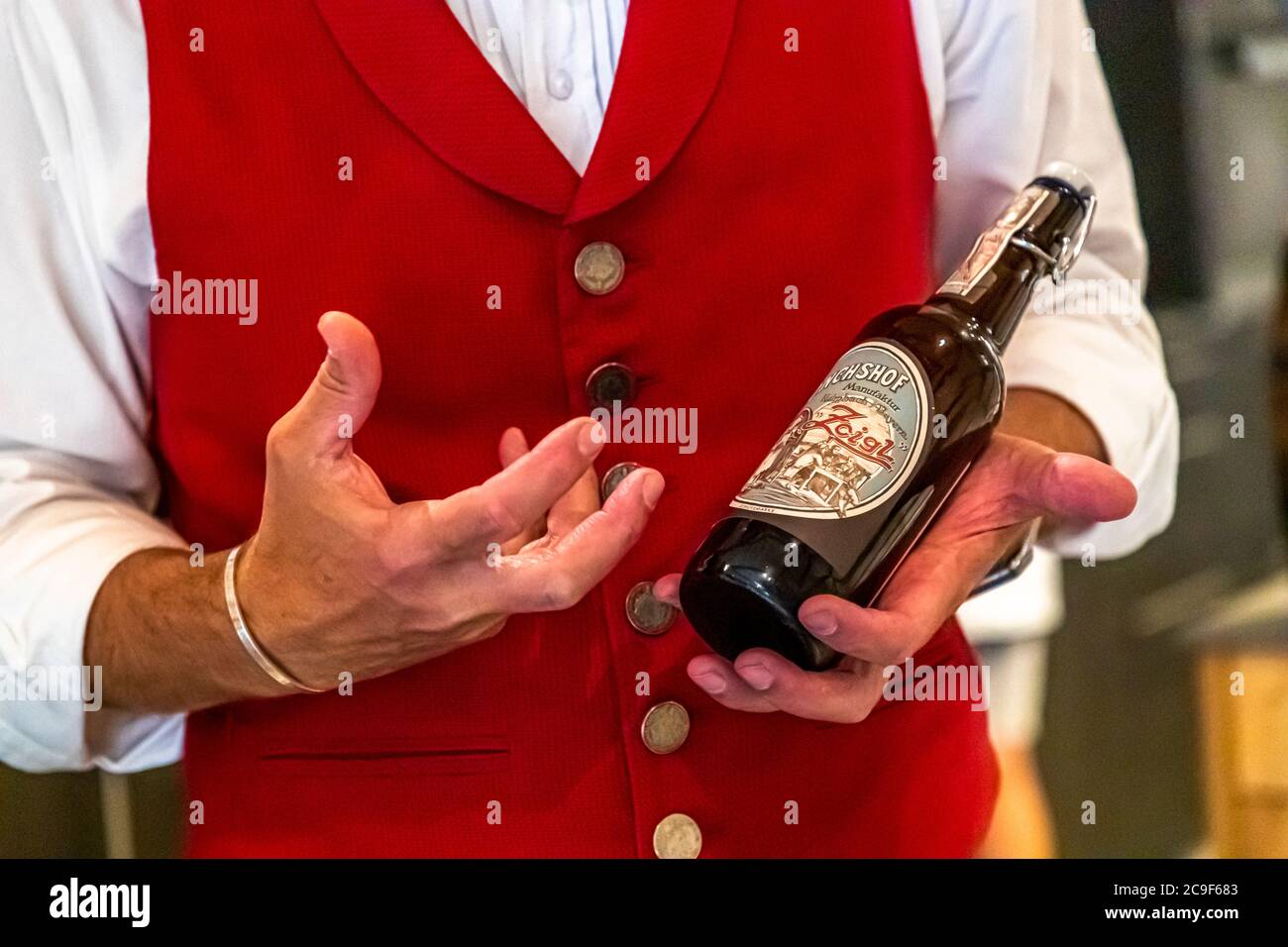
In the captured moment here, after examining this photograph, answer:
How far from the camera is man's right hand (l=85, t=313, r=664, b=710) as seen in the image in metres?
0.58

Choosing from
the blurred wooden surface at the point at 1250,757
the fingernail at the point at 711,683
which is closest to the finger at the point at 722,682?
the fingernail at the point at 711,683

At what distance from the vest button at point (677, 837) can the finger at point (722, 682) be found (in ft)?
0.35

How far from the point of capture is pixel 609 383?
710 millimetres

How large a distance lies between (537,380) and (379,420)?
→ 0.09 meters

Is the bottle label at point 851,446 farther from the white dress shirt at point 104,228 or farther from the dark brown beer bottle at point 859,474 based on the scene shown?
the white dress shirt at point 104,228

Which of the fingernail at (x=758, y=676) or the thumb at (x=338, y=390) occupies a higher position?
the thumb at (x=338, y=390)

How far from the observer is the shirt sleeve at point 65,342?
71 centimetres

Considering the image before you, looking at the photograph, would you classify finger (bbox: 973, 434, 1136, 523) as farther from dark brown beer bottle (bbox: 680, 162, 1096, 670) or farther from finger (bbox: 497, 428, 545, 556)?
finger (bbox: 497, 428, 545, 556)

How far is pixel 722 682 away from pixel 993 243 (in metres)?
0.27

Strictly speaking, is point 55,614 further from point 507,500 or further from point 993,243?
point 993,243

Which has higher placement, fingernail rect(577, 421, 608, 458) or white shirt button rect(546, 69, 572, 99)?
white shirt button rect(546, 69, 572, 99)
